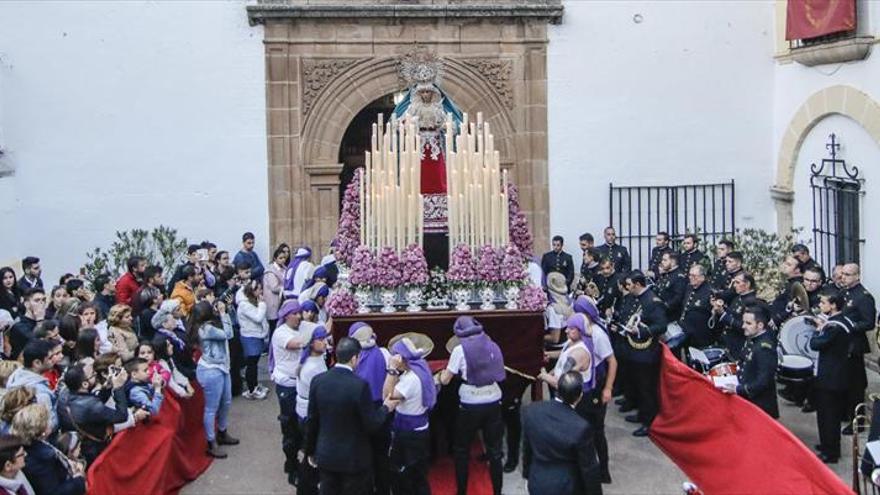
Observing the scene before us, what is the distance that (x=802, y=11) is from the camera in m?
12.7

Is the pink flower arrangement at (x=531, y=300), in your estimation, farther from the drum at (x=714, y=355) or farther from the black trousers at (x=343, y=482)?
the black trousers at (x=343, y=482)

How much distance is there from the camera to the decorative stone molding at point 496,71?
543 inches

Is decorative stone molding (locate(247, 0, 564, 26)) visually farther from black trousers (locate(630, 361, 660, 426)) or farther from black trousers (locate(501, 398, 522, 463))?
black trousers (locate(501, 398, 522, 463))

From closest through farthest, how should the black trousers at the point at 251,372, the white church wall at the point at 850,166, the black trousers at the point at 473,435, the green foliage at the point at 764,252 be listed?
the black trousers at the point at 473,435
the black trousers at the point at 251,372
the white church wall at the point at 850,166
the green foliage at the point at 764,252

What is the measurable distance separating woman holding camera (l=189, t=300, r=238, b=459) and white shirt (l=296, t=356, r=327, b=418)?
4.33ft

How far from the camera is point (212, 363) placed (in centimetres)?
870

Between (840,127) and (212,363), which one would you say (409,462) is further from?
(840,127)

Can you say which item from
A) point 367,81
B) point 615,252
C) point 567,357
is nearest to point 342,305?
point 567,357

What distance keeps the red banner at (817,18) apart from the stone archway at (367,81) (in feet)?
9.77

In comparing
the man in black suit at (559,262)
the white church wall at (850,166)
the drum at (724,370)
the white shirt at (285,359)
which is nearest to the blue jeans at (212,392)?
the white shirt at (285,359)

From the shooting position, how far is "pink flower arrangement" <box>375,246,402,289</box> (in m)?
8.72

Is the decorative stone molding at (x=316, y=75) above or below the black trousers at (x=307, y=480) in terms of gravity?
above

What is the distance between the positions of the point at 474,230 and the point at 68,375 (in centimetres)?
363

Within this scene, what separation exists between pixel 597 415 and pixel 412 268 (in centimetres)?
198
